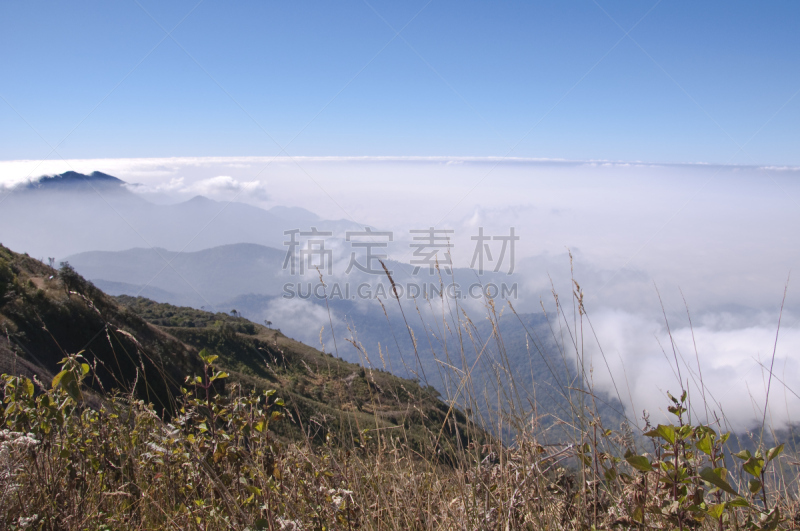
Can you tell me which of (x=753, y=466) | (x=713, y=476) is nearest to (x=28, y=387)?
(x=713, y=476)

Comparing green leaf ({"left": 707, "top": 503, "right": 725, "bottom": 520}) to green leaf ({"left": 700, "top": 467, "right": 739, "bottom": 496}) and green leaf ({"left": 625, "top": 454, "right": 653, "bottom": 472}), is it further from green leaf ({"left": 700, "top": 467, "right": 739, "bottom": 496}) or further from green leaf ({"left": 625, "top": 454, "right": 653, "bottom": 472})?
green leaf ({"left": 625, "top": 454, "right": 653, "bottom": 472})

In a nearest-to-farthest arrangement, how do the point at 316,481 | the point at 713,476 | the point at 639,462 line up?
1. the point at 713,476
2. the point at 639,462
3. the point at 316,481

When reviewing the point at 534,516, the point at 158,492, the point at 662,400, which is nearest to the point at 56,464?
the point at 158,492

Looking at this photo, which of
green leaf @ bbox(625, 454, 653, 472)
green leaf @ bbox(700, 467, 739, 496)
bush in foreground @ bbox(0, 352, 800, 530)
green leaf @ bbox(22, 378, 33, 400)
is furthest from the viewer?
green leaf @ bbox(22, 378, 33, 400)

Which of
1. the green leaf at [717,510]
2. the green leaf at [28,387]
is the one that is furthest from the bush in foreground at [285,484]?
the green leaf at [717,510]

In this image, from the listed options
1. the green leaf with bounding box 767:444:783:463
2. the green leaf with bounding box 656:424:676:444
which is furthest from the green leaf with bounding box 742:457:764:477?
the green leaf with bounding box 656:424:676:444

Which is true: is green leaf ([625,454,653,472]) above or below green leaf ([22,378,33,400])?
above

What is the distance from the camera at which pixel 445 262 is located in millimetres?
2953

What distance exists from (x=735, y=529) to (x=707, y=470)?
0.57 metres

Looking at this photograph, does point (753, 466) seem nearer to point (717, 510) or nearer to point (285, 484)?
point (717, 510)

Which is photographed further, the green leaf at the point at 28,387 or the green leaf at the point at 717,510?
the green leaf at the point at 28,387

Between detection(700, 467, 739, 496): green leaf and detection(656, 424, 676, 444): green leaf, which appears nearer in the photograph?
detection(700, 467, 739, 496): green leaf

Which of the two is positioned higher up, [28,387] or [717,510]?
[717,510]

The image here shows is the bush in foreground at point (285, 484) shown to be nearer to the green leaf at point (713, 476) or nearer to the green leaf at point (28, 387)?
the green leaf at point (28, 387)
